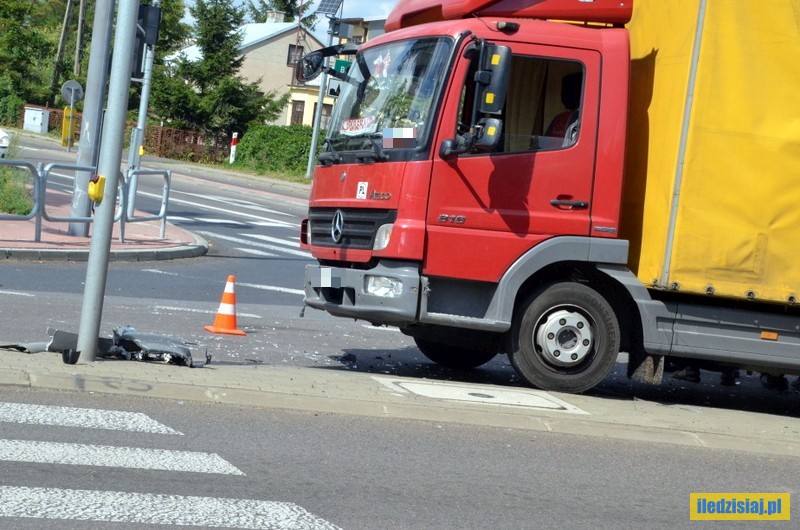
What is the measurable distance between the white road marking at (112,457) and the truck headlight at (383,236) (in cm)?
278

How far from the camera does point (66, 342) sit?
7.86m

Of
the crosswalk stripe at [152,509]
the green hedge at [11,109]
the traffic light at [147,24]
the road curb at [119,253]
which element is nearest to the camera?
the crosswalk stripe at [152,509]

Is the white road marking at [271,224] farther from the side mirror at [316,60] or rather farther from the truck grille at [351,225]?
the truck grille at [351,225]

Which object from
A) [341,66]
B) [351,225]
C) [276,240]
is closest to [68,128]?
[276,240]

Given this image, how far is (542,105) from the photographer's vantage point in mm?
8547

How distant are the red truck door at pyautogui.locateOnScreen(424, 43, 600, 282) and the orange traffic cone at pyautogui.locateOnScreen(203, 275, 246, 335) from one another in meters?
3.32

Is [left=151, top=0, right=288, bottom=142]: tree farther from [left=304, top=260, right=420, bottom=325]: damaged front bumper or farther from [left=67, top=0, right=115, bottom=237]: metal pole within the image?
[left=304, top=260, right=420, bottom=325]: damaged front bumper

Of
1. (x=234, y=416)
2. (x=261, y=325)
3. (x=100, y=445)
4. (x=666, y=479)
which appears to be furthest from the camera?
(x=261, y=325)

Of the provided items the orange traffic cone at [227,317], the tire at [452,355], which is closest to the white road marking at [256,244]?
the orange traffic cone at [227,317]

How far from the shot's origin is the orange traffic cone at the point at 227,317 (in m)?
11.0

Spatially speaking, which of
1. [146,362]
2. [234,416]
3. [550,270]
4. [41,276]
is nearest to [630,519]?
[234,416]

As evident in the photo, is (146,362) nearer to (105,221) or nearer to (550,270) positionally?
(105,221)

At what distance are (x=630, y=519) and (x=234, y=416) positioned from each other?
2673 mm

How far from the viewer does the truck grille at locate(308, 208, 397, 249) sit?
333 inches
